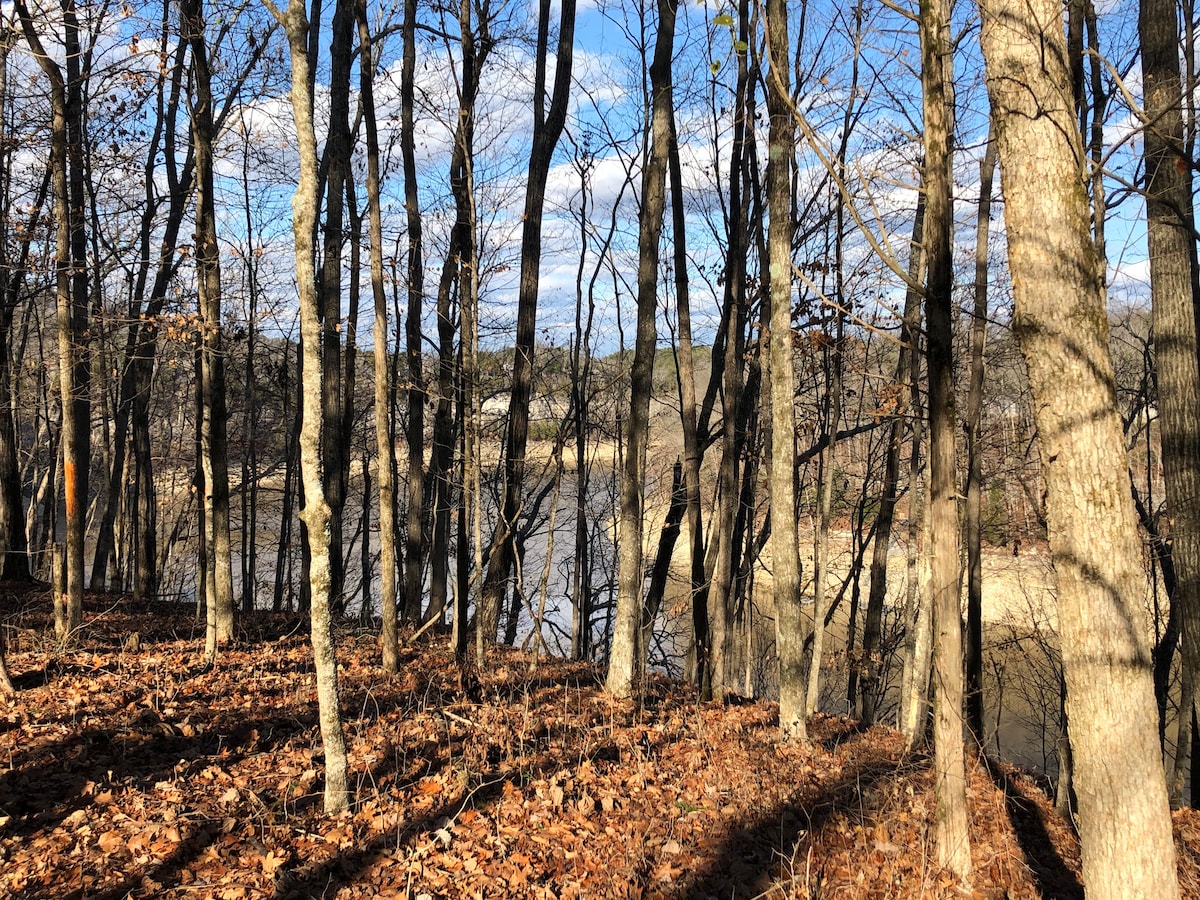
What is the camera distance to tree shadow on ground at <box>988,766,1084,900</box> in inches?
197

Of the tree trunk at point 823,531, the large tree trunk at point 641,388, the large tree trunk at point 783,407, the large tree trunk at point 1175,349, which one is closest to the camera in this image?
the large tree trunk at point 1175,349

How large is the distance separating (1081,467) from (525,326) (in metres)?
7.65

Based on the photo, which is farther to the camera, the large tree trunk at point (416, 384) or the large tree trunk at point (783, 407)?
the large tree trunk at point (416, 384)

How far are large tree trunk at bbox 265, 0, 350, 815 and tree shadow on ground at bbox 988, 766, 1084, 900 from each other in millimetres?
4657

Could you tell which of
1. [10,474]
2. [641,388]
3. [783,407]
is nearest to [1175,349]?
[783,407]

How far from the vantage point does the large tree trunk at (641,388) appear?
7727mm

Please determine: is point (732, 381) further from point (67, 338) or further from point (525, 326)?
point (67, 338)

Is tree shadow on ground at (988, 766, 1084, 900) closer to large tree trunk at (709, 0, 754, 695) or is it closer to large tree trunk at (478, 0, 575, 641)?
large tree trunk at (709, 0, 754, 695)

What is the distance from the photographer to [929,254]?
454 centimetres

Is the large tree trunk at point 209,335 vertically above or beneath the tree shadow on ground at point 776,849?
above

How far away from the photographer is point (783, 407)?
6.73 metres

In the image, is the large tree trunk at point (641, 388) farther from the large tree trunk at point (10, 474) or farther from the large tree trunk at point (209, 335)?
the large tree trunk at point (10, 474)

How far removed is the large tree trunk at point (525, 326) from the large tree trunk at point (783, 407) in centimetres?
354

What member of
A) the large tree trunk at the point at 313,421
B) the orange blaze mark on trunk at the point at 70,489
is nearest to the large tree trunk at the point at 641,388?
the large tree trunk at the point at 313,421
